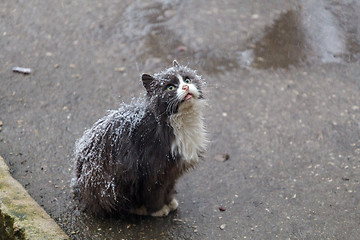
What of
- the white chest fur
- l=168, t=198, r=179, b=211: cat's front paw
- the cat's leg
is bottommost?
l=168, t=198, r=179, b=211: cat's front paw

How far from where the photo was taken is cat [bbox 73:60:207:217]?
362 cm

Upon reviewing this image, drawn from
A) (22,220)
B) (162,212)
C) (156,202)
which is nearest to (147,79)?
(156,202)

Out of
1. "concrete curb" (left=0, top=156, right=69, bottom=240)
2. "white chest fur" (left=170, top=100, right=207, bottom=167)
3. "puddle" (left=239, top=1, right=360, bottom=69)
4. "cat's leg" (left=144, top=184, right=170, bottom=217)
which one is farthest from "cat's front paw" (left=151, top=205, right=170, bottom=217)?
"puddle" (left=239, top=1, right=360, bottom=69)

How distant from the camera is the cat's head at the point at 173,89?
139 inches

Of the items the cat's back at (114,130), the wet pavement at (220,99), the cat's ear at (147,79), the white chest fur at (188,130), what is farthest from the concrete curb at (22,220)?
the cat's ear at (147,79)

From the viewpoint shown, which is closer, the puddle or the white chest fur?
the white chest fur

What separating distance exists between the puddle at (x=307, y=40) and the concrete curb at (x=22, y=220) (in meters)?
3.27

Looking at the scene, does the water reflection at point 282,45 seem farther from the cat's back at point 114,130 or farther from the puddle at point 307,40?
the cat's back at point 114,130

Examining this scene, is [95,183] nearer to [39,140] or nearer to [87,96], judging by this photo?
[39,140]

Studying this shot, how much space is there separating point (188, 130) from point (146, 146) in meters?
0.32

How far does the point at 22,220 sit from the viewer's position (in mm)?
3428

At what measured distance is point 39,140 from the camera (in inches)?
198

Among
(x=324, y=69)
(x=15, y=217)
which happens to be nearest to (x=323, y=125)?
(x=324, y=69)

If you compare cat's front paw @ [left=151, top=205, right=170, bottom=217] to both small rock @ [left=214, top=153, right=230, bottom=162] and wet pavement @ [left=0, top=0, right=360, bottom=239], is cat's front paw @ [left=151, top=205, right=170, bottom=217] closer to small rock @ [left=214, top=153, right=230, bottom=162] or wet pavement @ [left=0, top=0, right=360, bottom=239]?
wet pavement @ [left=0, top=0, right=360, bottom=239]
